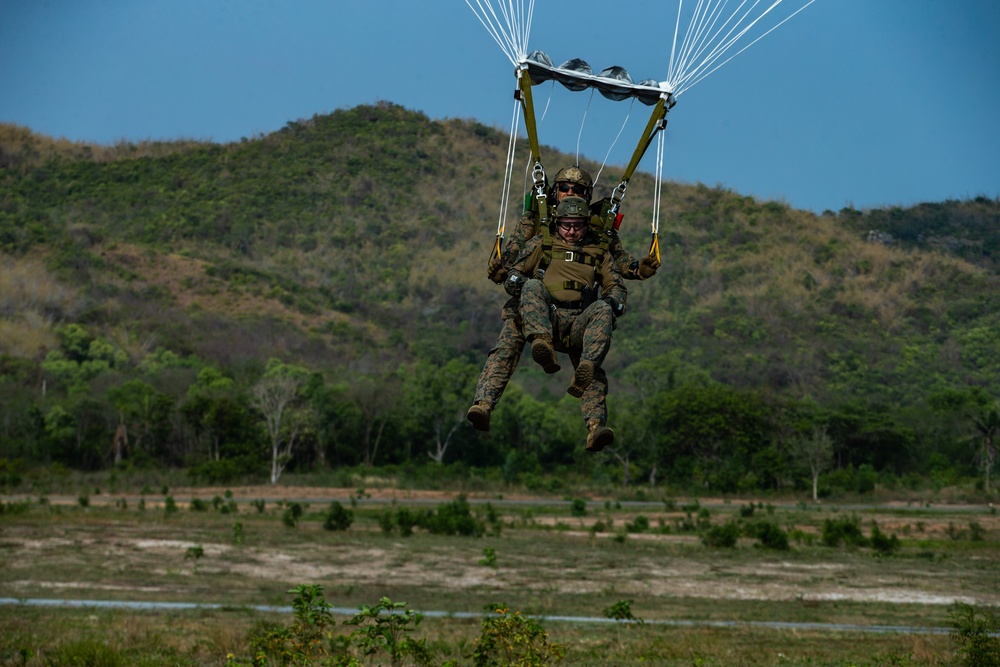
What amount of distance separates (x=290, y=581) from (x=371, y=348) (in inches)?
3700

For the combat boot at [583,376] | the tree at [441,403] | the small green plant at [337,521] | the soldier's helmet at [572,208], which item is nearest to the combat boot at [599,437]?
the combat boot at [583,376]

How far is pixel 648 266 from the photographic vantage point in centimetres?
1212

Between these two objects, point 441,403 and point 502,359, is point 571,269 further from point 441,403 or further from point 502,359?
point 441,403

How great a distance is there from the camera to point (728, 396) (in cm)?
7388

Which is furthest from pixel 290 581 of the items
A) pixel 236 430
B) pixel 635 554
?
pixel 236 430

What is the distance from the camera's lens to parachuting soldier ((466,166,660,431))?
478 inches

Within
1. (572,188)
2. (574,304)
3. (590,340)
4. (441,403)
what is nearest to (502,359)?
(574,304)

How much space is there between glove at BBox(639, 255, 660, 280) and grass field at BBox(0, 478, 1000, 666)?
584 centimetres

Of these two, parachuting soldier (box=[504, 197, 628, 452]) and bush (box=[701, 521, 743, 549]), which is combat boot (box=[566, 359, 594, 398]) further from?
bush (box=[701, 521, 743, 549])

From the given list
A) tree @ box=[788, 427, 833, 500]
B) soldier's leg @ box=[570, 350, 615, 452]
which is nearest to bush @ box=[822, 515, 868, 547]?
tree @ box=[788, 427, 833, 500]

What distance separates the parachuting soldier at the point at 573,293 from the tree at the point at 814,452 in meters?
56.4

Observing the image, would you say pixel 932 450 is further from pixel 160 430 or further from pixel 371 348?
pixel 371 348

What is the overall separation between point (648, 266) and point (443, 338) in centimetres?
12191

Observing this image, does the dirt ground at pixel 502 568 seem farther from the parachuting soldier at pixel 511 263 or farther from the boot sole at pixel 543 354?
the boot sole at pixel 543 354
